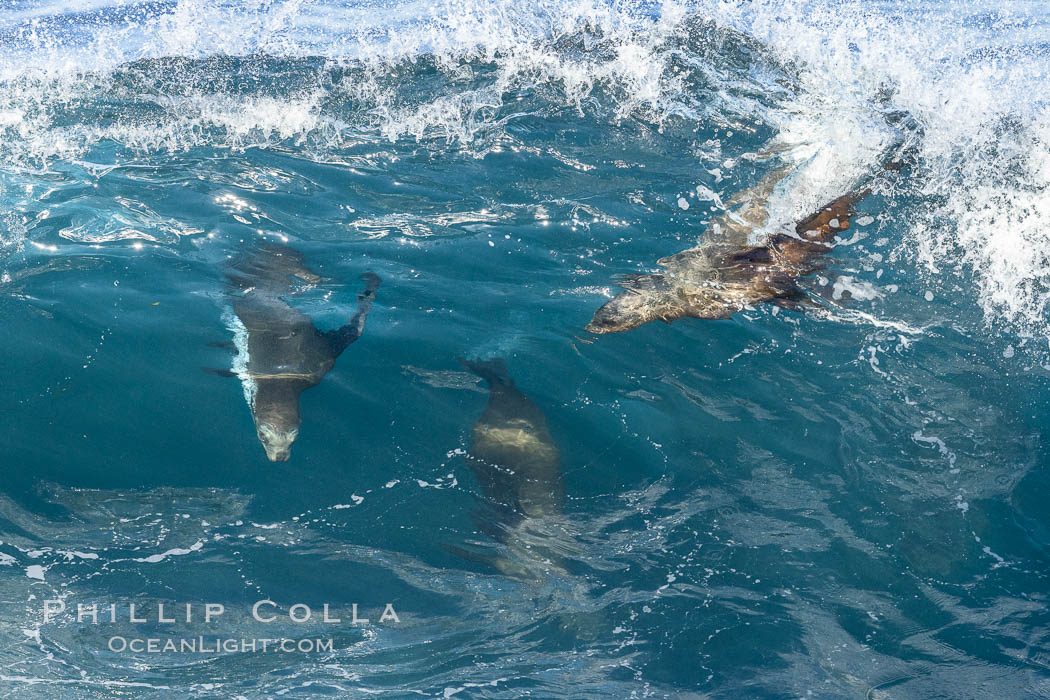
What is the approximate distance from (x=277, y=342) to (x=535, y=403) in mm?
2123

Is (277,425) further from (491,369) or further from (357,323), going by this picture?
(491,369)

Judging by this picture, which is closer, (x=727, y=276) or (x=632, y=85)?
(x=727, y=276)

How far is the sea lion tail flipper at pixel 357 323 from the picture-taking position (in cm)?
680

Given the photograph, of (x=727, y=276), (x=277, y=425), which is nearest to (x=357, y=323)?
(x=277, y=425)

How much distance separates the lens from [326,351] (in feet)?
22.1

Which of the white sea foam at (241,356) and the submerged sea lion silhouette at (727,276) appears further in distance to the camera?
the submerged sea lion silhouette at (727,276)

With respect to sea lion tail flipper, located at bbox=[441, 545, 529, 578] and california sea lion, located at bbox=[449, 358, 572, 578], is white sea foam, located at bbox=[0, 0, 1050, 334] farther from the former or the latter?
sea lion tail flipper, located at bbox=[441, 545, 529, 578]

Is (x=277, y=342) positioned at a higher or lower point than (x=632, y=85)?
lower

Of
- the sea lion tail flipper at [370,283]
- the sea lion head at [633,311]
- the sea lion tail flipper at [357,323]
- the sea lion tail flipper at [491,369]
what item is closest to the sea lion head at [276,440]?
the sea lion tail flipper at [357,323]

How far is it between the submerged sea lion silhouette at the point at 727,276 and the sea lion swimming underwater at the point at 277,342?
213 centimetres

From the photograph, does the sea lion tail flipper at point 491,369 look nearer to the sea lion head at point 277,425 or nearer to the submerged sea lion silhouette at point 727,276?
the submerged sea lion silhouette at point 727,276

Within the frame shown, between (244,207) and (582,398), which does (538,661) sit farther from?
(244,207)

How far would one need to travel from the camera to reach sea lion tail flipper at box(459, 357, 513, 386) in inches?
261

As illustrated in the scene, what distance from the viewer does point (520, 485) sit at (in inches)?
236
